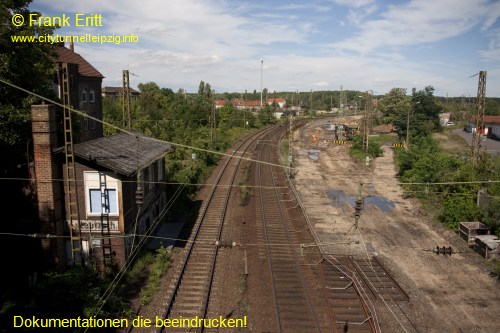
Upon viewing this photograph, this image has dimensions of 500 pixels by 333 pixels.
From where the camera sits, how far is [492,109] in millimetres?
93875

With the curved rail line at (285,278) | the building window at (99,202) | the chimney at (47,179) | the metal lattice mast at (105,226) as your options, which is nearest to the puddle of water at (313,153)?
the curved rail line at (285,278)

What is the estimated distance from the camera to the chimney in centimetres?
1488

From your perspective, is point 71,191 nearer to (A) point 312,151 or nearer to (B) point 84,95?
(B) point 84,95

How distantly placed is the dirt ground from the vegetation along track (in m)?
5.62

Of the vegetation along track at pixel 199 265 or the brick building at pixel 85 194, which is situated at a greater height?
the brick building at pixel 85 194

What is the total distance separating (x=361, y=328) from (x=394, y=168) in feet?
101

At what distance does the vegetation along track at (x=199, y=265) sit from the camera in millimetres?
14039

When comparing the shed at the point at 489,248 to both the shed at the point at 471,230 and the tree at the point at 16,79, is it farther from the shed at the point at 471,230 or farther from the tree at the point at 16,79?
the tree at the point at 16,79

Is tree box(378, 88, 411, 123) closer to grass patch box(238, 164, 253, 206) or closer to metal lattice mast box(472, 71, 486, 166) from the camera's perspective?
metal lattice mast box(472, 71, 486, 166)

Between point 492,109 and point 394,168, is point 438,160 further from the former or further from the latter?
point 492,109

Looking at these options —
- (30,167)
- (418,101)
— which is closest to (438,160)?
(30,167)

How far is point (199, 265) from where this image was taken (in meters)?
17.3

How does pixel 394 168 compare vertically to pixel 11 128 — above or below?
below

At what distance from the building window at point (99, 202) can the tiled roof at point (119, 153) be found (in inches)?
→ 47.7
